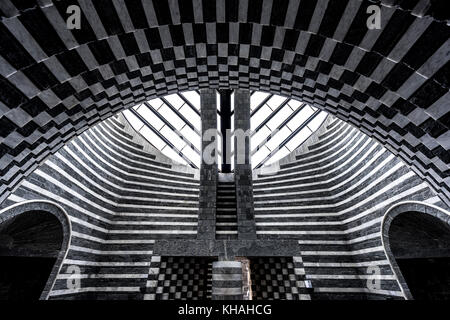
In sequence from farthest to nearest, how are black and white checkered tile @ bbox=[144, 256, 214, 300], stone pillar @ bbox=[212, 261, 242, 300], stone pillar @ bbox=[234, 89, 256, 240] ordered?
stone pillar @ bbox=[234, 89, 256, 240], black and white checkered tile @ bbox=[144, 256, 214, 300], stone pillar @ bbox=[212, 261, 242, 300]

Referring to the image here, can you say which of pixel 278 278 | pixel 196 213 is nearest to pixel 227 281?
pixel 278 278

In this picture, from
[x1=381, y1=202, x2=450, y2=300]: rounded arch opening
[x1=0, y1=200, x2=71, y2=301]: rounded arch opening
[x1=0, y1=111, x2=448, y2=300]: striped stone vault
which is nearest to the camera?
[x1=381, y1=202, x2=450, y2=300]: rounded arch opening

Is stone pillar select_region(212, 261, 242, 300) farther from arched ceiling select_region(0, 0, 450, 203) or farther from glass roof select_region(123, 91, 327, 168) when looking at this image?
glass roof select_region(123, 91, 327, 168)

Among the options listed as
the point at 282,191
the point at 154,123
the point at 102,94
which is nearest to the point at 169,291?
the point at 282,191

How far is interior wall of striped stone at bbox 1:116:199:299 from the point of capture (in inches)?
267

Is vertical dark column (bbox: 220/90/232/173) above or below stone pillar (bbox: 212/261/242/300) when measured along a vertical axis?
above

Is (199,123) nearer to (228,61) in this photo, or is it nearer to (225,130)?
(225,130)

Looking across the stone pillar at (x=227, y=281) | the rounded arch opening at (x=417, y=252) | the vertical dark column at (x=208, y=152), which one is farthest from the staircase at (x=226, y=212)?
the rounded arch opening at (x=417, y=252)

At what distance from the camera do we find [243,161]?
10273 millimetres

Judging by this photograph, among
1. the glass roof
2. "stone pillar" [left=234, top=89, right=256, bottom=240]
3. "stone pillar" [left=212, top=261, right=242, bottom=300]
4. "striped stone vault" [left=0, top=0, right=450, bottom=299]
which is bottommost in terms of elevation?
"stone pillar" [left=212, top=261, right=242, bottom=300]

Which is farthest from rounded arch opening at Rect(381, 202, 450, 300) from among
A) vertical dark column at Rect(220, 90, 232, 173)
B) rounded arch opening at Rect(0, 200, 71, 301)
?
rounded arch opening at Rect(0, 200, 71, 301)

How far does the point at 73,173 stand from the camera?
7480 millimetres

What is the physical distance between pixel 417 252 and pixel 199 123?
11.1 meters

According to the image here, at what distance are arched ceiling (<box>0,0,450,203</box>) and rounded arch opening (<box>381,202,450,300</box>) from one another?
4737 millimetres
